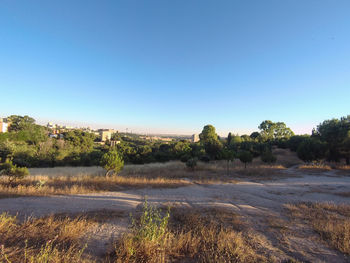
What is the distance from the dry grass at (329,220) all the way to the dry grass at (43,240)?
479 cm

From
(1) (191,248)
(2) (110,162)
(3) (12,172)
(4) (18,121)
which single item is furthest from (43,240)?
(4) (18,121)

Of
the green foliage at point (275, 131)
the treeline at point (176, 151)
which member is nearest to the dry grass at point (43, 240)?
the treeline at point (176, 151)

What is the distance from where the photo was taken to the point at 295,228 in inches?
136

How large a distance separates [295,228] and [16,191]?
10.0 m

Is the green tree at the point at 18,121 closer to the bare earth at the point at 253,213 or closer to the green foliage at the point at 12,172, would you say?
the green foliage at the point at 12,172

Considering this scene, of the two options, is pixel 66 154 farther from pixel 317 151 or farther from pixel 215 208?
pixel 317 151

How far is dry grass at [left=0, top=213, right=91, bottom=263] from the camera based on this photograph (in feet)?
6.64

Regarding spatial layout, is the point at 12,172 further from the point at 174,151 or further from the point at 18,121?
the point at 18,121

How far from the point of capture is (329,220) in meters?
3.80

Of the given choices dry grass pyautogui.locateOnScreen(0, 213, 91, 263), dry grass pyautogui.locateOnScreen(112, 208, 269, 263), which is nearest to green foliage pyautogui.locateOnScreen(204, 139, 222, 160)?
dry grass pyautogui.locateOnScreen(112, 208, 269, 263)

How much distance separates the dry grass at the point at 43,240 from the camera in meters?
2.03

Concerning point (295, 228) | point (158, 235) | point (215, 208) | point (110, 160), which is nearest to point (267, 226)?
point (295, 228)

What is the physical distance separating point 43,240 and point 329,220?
6.94 metres

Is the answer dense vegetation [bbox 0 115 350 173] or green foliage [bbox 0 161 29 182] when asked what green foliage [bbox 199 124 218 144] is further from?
green foliage [bbox 0 161 29 182]
